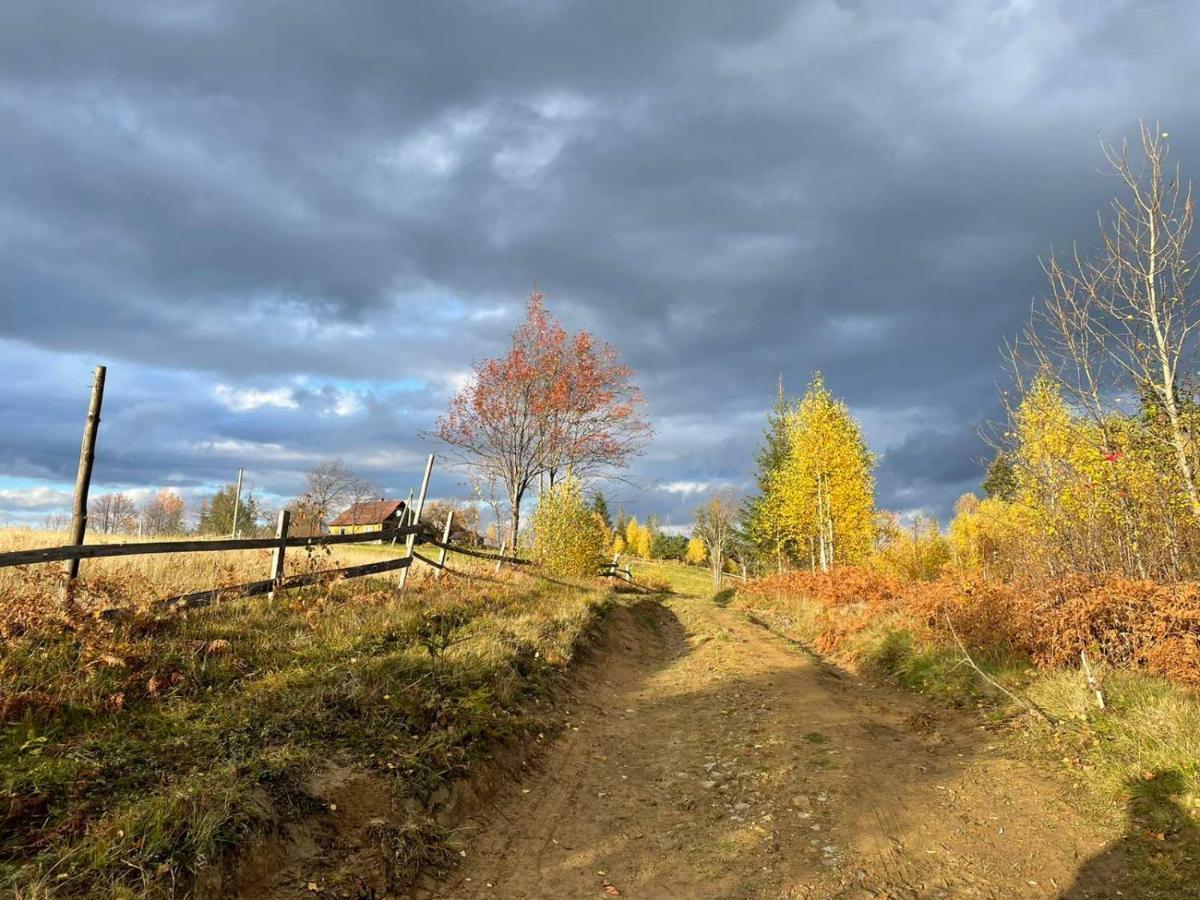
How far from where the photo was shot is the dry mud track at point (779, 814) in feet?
17.1

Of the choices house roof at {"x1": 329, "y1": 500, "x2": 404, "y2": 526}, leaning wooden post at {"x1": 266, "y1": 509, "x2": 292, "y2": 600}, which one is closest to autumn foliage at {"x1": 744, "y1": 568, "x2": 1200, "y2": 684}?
leaning wooden post at {"x1": 266, "y1": 509, "x2": 292, "y2": 600}

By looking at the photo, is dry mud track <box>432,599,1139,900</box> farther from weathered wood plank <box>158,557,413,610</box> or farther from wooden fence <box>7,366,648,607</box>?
wooden fence <box>7,366,648,607</box>

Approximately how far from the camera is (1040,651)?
9773mm

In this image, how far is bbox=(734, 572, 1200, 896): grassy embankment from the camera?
5.66 metres

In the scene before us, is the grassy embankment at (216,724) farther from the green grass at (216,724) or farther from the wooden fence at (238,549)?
the wooden fence at (238,549)

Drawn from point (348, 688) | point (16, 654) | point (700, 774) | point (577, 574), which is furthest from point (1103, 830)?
point (577, 574)

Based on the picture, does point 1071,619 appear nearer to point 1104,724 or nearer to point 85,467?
point 1104,724

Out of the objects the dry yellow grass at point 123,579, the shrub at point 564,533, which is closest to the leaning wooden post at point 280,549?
the dry yellow grass at point 123,579

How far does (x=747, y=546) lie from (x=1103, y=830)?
149 feet

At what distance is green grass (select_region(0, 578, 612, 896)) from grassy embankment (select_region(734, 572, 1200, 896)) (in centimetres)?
613

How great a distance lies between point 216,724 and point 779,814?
5437mm

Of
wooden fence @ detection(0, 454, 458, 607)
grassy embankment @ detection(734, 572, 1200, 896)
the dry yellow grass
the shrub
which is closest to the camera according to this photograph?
grassy embankment @ detection(734, 572, 1200, 896)

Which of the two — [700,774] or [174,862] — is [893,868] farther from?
[174,862]

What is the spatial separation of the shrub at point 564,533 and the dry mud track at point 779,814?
11463 millimetres
